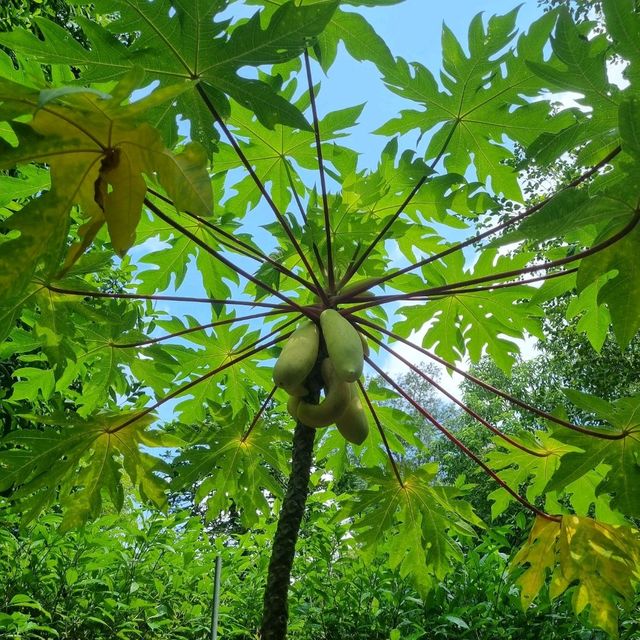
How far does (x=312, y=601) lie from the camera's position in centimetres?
324

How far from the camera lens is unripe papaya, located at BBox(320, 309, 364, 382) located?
1.54 metres

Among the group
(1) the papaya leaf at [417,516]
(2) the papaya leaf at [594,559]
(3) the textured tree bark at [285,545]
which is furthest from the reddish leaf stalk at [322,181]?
(2) the papaya leaf at [594,559]

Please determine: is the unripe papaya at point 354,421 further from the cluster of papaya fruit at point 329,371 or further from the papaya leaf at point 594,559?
the papaya leaf at point 594,559

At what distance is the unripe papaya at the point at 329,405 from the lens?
166 cm

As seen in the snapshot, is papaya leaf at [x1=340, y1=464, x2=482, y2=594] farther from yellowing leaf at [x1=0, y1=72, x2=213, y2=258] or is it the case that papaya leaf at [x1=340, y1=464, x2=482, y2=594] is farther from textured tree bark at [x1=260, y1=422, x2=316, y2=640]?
yellowing leaf at [x1=0, y1=72, x2=213, y2=258]

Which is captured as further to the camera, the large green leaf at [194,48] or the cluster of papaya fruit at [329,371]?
the cluster of papaya fruit at [329,371]

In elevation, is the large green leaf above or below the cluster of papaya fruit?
above

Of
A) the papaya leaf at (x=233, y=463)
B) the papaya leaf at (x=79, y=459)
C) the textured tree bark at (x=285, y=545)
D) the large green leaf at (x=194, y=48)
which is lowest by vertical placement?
the textured tree bark at (x=285, y=545)

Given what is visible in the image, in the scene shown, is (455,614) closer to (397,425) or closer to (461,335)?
(397,425)

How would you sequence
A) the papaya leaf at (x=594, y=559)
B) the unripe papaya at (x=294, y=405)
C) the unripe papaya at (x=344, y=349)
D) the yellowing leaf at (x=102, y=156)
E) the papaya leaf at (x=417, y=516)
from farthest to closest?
1. the papaya leaf at (x=417, y=516)
2. the papaya leaf at (x=594, y=559)
3. the unripe papaya at (x=294, y=405)
4. the unripe papaya at (x=344, y=349)
5. the yellowing leaf at (x=102, y=156)

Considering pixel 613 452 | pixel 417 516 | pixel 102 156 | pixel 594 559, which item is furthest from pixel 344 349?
pixel 594 559

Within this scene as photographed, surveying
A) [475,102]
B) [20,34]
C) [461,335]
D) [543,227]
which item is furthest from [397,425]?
[20,34]

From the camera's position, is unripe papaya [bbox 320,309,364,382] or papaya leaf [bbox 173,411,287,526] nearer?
unripe papaya [bbox 320,309,364,382]

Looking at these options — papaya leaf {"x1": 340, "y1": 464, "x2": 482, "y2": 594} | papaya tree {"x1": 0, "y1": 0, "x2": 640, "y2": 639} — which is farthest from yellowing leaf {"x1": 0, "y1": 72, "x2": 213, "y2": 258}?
papaya leaf {"x1": 340, "y1": 464, "x2": 482, "y2": 594}
